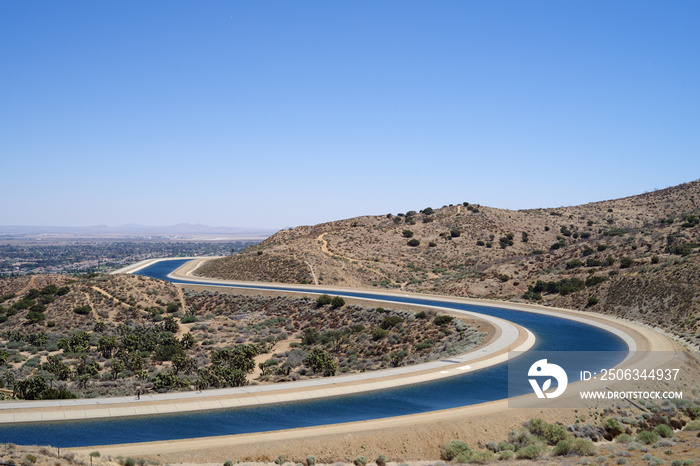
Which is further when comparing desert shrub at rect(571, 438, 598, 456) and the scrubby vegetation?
the scrubby vegetation

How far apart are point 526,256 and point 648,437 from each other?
61.9 meters

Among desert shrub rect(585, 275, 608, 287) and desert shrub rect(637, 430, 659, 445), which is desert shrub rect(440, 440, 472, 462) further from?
desert shrub rect(585, 275, 608, 287)

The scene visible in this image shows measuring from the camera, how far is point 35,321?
5341 centimetres

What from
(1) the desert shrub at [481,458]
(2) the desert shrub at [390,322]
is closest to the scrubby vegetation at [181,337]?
(2) the desert shrub at [390,322]

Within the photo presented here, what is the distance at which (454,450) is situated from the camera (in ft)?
62.4

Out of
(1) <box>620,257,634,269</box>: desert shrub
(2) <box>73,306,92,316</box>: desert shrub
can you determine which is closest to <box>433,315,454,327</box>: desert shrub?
(1) <box>620,257,634,269</box>: desert shrub

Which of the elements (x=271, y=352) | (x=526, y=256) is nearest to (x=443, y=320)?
(x=271, y=352)

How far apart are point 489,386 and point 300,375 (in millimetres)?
13144

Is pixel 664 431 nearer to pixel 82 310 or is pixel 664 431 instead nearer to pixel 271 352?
pixel 271 352

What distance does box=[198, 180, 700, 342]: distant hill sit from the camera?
4862 cm

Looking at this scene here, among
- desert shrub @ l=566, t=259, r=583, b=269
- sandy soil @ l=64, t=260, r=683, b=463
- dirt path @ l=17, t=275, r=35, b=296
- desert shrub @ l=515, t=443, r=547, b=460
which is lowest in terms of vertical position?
desert shrub @ l=515, t=443, r=547, b=460

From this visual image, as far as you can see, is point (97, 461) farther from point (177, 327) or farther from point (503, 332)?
point (177, 327)

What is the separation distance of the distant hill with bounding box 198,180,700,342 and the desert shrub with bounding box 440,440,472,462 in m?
24.4

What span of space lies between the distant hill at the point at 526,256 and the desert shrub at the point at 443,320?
623 inches
